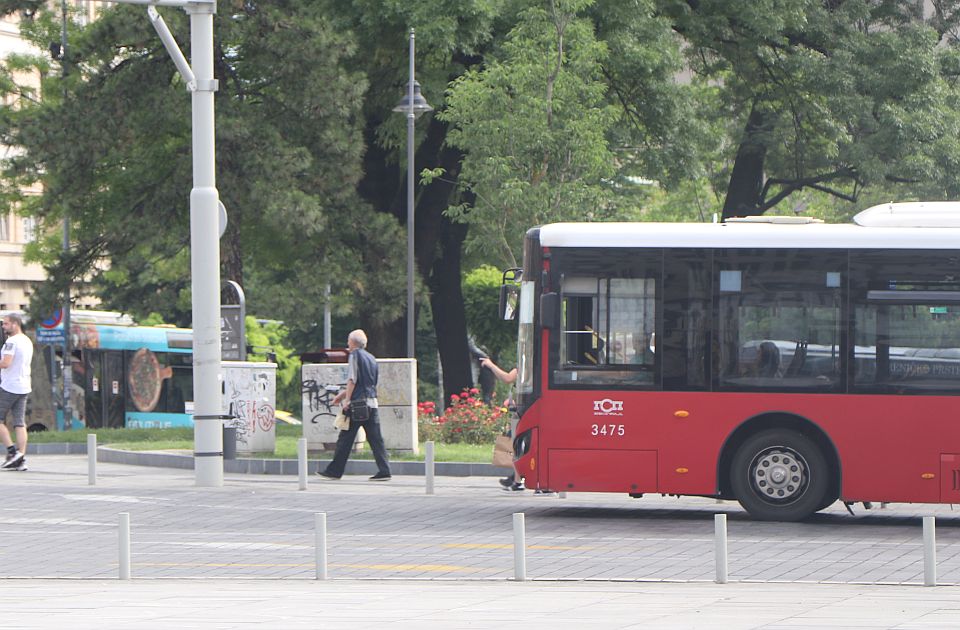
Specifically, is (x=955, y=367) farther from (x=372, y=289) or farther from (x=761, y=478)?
(x=372, y=289)

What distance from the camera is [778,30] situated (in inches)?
1353

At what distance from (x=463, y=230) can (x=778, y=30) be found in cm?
804

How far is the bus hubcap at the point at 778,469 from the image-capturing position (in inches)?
645

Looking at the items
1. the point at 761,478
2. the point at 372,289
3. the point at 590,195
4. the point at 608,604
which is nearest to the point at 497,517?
the point at 761,478

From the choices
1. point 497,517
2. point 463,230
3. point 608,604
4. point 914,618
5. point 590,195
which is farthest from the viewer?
point 463,230

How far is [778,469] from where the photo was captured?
16.4 metres

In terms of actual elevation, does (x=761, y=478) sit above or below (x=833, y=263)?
below

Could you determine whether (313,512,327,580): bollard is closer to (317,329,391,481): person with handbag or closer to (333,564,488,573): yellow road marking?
(333,564,488,573): yellow road marking

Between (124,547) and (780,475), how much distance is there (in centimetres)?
666

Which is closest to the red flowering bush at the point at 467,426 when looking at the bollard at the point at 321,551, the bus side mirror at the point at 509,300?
the bus side mirror at the point at 509,300

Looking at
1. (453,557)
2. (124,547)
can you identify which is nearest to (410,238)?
(453,557)

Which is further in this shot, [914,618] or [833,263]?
[833,263]

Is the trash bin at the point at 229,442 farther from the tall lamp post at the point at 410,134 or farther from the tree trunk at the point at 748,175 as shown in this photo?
the tree trunk at the point at 748,175

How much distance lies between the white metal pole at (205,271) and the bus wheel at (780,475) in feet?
23.0
